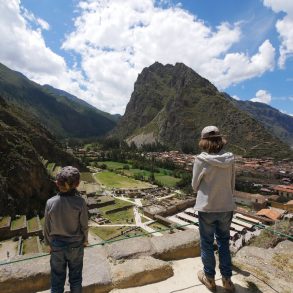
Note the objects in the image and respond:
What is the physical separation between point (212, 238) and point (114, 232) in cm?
2964

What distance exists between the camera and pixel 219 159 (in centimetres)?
354

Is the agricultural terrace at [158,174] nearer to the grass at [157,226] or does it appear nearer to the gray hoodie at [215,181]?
the grass at [157,226]

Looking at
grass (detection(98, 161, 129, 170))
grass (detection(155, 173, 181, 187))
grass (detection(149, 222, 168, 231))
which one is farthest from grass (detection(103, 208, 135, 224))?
grass (detection(98, 161, 129, 170))

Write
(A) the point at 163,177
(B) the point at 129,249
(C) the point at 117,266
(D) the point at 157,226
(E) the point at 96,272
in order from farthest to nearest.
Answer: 1. (A) the point at 163,177
2. (D) the point at 157,226
3. (B) the point at 129,249
4. (C) the point at 117,266
5. (E) the point at 96,272

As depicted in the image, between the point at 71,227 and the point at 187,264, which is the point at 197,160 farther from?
the point at 187,264

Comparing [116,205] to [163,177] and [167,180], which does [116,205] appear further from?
[163,177]

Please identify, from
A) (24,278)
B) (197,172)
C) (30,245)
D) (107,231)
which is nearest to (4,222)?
(30,245)

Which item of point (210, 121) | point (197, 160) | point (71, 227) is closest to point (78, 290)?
point (71, 227)

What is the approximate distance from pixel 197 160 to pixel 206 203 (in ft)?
1.78

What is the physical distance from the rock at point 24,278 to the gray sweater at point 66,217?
38.1 inches

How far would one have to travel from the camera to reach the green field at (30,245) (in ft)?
68.2

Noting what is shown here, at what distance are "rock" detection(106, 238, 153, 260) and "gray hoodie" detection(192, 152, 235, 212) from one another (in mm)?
1686

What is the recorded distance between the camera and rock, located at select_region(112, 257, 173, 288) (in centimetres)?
409

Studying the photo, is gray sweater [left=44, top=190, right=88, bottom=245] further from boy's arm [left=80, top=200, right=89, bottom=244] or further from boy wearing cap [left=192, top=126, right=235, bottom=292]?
boy wearing cap [left=192, top=126, right=235, bottom=292]
